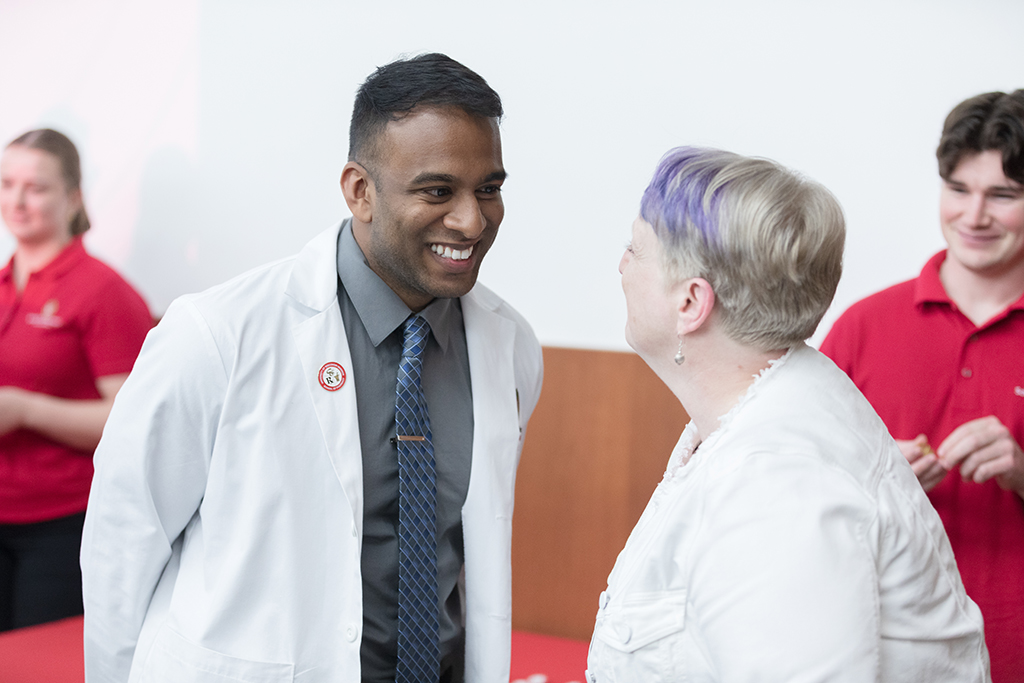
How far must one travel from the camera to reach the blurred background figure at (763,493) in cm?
97

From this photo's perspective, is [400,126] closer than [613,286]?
Yes

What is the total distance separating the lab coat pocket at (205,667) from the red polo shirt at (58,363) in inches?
53.4

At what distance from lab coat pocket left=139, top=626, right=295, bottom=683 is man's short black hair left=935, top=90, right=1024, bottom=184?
1.77 meters

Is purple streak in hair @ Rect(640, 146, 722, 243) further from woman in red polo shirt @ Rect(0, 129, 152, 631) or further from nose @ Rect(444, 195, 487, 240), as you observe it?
woman in red polo shirt @ Rect(0, 129, 152, 631)

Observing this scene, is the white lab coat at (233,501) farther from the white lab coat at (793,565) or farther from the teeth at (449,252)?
the white lab coat at (793,565)

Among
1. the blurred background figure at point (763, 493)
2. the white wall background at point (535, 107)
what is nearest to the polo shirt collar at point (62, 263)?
the white wall background at point (535, 107)

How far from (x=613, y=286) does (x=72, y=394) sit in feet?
5.80

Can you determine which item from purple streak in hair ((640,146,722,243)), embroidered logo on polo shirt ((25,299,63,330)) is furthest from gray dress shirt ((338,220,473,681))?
embroidered logo on polo shirt ((25,299,63,330))

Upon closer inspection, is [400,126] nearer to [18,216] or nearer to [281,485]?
[281,485]

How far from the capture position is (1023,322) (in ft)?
6.65

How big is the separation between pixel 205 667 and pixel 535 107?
2.29 metres

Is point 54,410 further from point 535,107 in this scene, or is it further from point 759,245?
point 759,245

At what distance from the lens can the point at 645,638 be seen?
113 cm

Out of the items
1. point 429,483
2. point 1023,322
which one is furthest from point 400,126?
point 1023,322
